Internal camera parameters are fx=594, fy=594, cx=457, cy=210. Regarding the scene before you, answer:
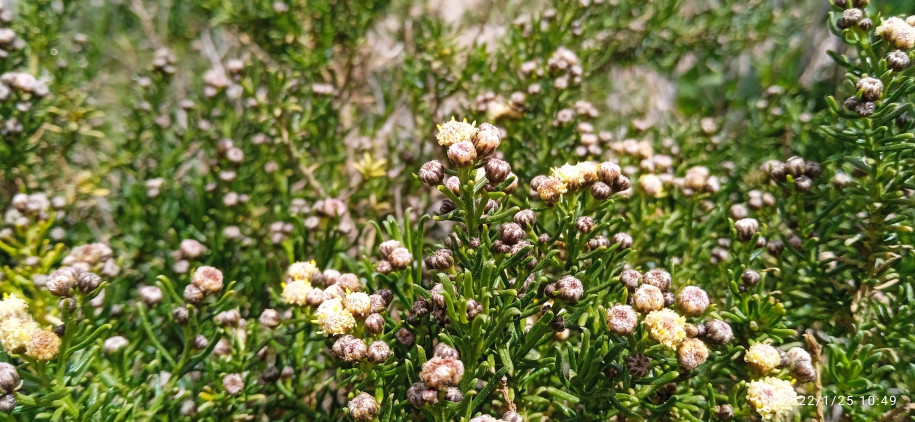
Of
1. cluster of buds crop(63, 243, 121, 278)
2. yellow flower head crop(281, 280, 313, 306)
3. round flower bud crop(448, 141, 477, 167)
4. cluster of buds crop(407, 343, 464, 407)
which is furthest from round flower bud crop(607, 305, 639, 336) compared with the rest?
cluster of buds crop(63, 243, 121, 278)

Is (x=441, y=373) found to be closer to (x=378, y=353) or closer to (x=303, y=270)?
(x=378, y=353)

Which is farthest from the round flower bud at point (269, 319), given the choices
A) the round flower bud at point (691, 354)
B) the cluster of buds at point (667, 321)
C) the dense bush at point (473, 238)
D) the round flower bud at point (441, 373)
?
the round flower bud at point (691, 354)

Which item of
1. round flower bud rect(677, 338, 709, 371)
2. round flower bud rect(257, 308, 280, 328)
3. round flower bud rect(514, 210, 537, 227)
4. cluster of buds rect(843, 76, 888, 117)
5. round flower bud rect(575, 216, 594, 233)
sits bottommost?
round flower bud rect(257, 308, 280, 328)

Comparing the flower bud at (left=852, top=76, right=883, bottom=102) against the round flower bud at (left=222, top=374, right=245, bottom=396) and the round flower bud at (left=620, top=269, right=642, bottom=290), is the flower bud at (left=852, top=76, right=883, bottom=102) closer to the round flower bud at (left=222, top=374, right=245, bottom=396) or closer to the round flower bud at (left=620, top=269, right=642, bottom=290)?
the round flower bud at (left=620, top=269, right=642, bottom=290)

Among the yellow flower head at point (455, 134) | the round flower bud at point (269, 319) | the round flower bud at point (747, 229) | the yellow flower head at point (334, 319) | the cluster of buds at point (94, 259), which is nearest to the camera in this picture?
the yellow flower head at point (455, 134)

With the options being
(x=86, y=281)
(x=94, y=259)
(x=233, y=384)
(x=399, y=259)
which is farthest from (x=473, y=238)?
(x=94, y=259)

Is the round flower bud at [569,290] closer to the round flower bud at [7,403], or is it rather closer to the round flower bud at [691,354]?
the round flower bud at [691,354]
